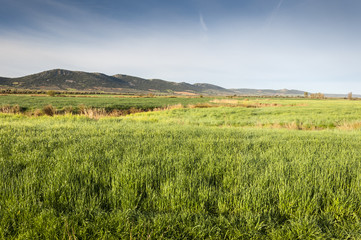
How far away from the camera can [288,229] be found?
2238mm

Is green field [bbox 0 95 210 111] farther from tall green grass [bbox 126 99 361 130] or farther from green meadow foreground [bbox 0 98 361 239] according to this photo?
green meadow foreground [bbox 0 98 361 239]

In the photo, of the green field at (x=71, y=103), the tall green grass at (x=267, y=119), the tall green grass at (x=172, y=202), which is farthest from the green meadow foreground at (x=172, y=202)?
the green field at (x=71, y=103)

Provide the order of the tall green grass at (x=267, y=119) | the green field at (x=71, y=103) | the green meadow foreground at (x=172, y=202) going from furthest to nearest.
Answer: the green field at (x=71, y=103)
the tall green grass at (x=267, y=119)
the green meadow foreground at (x=172, y=202)

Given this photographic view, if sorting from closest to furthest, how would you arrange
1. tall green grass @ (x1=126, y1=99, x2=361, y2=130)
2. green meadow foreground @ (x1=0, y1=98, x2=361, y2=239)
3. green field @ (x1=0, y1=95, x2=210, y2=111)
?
1. green meadow foreground @ (x1=0, y1=98, x2=361, y2=239)
2. tall green grass @ (x1=126, y1=99, x2=361, y2=130)
3. green field @ (x1=0, y1=95, x2=210, y2=111)

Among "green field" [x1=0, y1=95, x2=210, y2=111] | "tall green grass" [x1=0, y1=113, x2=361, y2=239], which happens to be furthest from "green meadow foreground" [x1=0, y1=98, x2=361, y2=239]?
"green field" [x1=0, y1=95, x2=210, y2=111]

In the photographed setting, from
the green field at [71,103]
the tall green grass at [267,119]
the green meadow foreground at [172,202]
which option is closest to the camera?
the green meadow foreground at [172,202]

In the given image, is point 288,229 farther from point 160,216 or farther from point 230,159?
point 230,159

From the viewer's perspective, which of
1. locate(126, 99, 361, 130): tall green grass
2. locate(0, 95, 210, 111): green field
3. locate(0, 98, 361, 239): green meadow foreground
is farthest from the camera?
locate(0, 95, 210, 111): green field

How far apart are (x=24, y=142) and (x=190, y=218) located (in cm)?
571

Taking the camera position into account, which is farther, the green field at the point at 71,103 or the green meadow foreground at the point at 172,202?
the green field at the point at 71,103

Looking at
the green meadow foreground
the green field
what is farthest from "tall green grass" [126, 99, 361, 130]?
the green field

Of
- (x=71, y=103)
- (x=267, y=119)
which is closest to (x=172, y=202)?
(x=267, y=119)

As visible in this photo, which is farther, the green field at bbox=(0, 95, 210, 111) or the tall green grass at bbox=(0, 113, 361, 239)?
the green field at bbox=(0, 95, 210, 111)

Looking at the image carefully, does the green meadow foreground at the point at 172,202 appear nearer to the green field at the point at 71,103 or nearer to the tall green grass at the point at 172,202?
the tall green grass at the point at 172,202
